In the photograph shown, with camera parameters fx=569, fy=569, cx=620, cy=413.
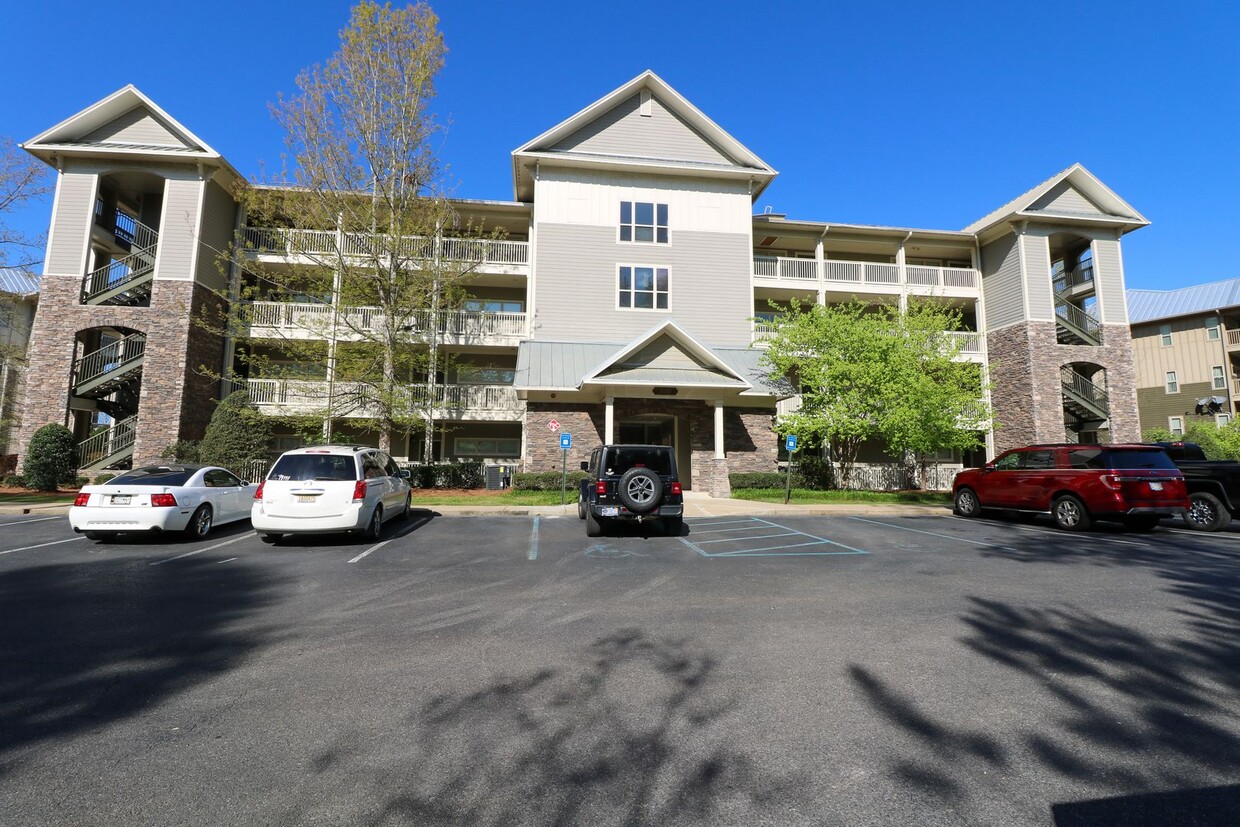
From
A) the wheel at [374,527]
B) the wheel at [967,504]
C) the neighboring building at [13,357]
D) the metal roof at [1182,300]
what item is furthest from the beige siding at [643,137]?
the metal roof at [1182,300]

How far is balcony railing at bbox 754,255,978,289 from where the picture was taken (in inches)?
1056

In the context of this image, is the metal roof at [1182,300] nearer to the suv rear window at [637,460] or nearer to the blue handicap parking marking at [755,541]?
the blue handicap parking marking at [755,541]

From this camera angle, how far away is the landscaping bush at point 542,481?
62.8ft

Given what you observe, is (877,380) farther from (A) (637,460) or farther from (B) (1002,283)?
(A) (637,460)

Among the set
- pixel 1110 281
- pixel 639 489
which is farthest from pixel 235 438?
pixel 1110 281

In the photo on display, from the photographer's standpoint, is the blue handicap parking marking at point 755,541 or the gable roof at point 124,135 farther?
the gable roof at point 124,135

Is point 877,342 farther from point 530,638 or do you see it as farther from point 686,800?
point 686,800

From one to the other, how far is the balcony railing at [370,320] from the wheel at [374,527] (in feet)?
40.7

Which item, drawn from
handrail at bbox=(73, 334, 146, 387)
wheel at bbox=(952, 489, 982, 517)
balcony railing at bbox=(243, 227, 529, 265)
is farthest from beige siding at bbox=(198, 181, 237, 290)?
wheel at bbox=(952, 489, 982, 517)

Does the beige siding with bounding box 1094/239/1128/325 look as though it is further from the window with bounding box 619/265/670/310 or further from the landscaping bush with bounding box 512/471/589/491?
the landscaping bush with bounding box 512/471/589/491

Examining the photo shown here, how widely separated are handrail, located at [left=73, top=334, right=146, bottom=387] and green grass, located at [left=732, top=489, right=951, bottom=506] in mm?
23509

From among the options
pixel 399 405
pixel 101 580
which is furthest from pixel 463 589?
pixel 399 405

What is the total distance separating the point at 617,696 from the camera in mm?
A: 3828

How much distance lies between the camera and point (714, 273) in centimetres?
2386
